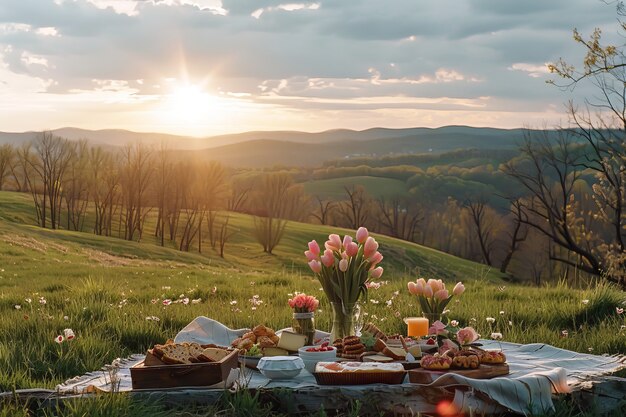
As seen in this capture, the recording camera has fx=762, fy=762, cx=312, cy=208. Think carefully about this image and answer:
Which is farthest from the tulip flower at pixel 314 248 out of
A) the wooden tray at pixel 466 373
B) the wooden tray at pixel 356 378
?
the wooden tray at pixel 466 373

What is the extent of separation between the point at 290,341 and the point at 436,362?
1.23 metres

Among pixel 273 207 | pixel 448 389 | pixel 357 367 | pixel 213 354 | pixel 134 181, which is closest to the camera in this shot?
pixel 448 389

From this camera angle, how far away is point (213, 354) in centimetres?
542

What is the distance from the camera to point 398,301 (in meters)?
10.2

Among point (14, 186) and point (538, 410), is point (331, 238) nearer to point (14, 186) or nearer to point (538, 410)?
point (538, 410)

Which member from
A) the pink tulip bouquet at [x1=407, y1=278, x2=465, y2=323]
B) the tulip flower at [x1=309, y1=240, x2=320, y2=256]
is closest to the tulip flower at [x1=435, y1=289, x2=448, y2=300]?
the pink tulip bouquet at [x1=407, y1=278, x2=465, y2=323]

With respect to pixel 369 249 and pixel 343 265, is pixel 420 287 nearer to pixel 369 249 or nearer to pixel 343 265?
pixel 369 249

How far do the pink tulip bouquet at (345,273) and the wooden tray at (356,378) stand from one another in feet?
3.33

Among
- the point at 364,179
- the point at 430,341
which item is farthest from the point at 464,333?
the point at 364,179

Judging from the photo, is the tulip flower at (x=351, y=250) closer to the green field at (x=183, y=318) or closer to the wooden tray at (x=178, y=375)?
the wooden tray at (x=178, y=375)

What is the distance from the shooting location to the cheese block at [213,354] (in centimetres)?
532

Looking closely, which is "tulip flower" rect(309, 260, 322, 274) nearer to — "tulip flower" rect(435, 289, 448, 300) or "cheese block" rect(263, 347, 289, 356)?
"cheese block" rect(263, 347, 289, 356)

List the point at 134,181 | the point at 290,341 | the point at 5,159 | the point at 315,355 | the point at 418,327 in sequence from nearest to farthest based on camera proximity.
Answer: the point at 315,355, the point at 290,341, the point at 418,327, the point at 134,181, the point at 5,159

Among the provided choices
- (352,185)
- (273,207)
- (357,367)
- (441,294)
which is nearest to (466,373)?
(357,367)
